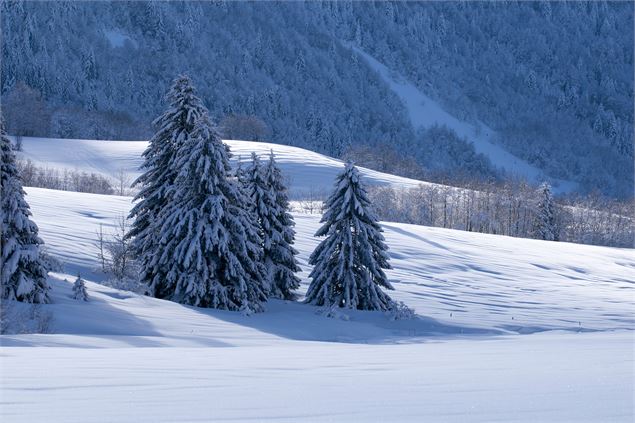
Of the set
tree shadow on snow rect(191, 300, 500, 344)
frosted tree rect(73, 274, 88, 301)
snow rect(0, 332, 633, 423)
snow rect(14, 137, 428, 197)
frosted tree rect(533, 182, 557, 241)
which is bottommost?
tree shadow on snow rect(191, 300, 500, 344)

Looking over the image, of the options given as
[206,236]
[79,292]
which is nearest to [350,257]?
[206,236]

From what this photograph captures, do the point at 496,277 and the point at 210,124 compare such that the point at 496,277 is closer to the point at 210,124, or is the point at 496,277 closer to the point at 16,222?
the point at 210,124

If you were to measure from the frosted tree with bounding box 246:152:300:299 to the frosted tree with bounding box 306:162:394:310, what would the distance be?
1.37m

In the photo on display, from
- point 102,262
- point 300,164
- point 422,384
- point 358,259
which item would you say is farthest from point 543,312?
point 300,164

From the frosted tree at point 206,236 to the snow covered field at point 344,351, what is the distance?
1296 mm

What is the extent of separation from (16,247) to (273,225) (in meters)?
11.0

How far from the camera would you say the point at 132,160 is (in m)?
102

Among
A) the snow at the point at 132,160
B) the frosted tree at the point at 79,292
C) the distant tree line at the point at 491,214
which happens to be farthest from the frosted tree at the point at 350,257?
the snow at the point at 132,160

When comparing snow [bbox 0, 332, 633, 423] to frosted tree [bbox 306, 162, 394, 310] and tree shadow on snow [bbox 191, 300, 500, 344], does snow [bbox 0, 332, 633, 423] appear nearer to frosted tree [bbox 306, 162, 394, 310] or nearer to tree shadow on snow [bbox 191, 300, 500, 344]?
tree shadow on snow [bbox 191, 300, 500, 344]

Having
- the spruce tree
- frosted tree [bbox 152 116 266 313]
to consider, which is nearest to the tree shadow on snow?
frosted tree [bbox 152 116 266 313]

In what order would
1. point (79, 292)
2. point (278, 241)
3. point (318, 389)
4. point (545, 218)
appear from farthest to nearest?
point (545, 218)
point (278, 241)
point (79, 292)
point (318, 389)

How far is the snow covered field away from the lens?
498 centimetres

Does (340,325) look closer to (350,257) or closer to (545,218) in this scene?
(350,257)

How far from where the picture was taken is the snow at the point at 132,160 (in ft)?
311
